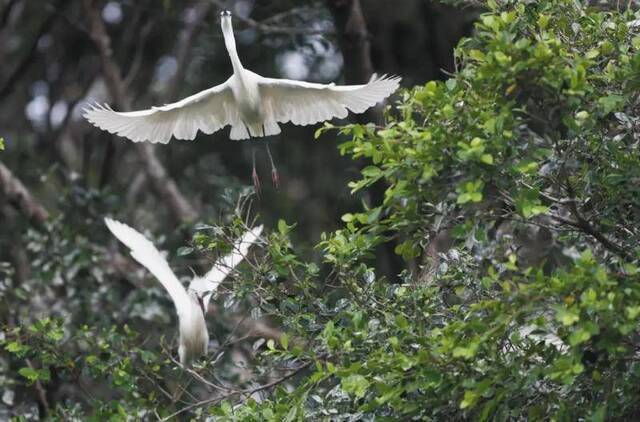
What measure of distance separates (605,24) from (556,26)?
0.17 metres

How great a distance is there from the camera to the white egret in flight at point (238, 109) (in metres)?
5.31

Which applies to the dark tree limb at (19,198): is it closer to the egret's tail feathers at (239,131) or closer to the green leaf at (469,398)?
the egret's tail feathers at (239,131)

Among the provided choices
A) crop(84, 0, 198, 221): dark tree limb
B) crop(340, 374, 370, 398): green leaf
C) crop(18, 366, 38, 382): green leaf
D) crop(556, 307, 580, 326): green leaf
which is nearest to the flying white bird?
crop(18, 366, 38, 382): green leaf

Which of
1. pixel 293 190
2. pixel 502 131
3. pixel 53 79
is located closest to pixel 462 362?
pixel 502 131

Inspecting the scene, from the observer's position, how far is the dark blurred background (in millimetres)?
8086

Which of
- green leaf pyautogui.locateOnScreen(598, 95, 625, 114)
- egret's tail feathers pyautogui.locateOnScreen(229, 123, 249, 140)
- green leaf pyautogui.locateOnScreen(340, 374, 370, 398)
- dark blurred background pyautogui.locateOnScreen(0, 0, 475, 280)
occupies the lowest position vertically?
dark blurred background pyautogui.locateOnScreen(0, 0, 475, 280)

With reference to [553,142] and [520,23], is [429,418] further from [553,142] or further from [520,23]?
[520,23]

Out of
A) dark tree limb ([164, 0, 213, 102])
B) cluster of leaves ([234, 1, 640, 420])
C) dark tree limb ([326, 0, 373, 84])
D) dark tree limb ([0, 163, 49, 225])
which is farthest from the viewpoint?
dark tree limb ([164, 0, 213, 102])

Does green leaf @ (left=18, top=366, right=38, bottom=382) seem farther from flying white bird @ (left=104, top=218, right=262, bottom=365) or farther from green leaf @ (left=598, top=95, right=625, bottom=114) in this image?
green leaf @ (left=598, top=95, right=625, bottom=114)

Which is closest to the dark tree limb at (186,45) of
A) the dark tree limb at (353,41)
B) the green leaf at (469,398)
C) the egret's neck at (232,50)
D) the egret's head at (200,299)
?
the dark tree limb at (353,41)

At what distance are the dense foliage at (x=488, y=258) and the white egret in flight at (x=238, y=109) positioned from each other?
43.4 inches

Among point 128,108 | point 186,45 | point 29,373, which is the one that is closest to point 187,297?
point 29,373

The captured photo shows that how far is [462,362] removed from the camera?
11.3ft

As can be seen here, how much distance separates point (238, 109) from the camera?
5.61 m
